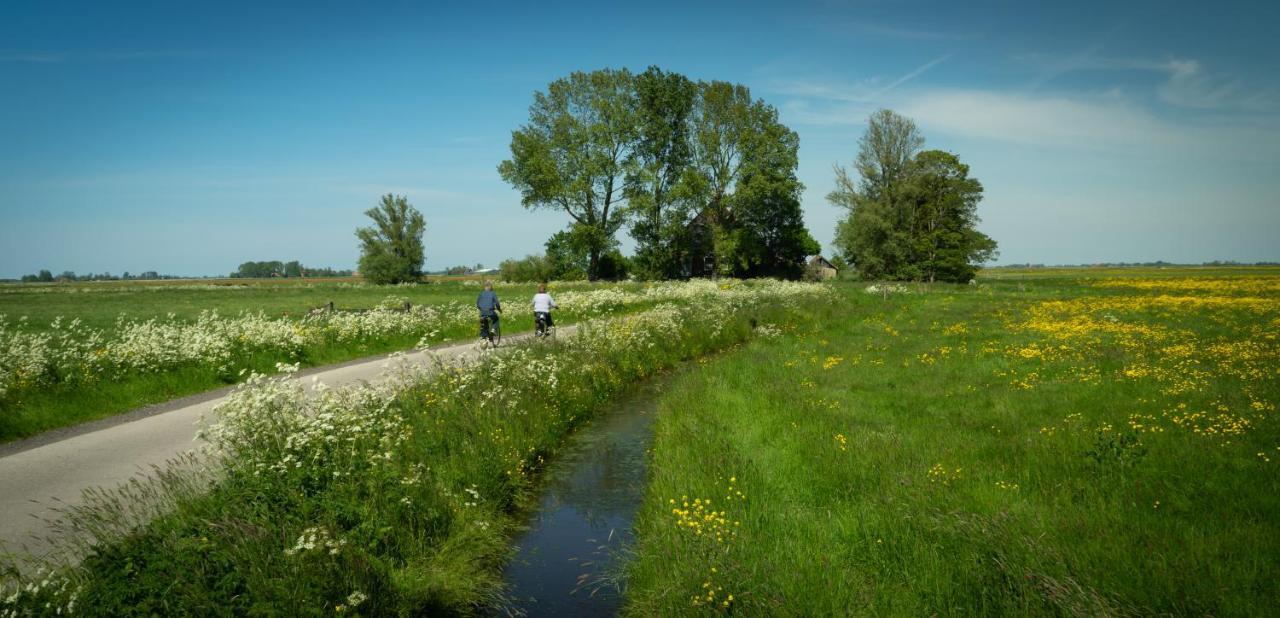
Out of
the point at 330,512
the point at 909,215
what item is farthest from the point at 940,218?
the point at 330,512

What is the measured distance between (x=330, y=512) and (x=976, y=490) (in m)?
7.82

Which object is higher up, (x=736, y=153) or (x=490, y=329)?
(x=736, y=153)

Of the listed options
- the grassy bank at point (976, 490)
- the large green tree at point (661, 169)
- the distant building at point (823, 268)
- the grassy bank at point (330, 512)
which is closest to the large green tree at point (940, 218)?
the distant building at point (823, 268)

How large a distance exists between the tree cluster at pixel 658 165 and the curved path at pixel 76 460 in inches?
1647

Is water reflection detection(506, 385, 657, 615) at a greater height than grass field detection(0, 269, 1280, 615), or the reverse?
grass field detection(0, 269, 1280, 615)

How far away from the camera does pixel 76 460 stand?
923 centimetres

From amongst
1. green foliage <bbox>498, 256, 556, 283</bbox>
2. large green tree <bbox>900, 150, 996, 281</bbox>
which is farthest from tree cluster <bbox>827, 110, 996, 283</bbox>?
green foliage <bbox>498, 256, 556, 283</bbox>

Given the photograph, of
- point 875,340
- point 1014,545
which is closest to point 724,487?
point 1014,545

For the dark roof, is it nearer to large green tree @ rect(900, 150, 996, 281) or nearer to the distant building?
the distant building

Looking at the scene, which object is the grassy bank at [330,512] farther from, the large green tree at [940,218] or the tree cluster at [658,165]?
the large green tree at [940,218]

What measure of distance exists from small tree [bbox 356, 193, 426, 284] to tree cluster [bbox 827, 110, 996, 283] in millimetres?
57337

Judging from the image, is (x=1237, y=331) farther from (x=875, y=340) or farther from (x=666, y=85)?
(x=666, y=85)

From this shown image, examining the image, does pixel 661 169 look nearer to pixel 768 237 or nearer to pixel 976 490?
pixel 768 237

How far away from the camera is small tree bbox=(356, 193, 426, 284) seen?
81812 mm
